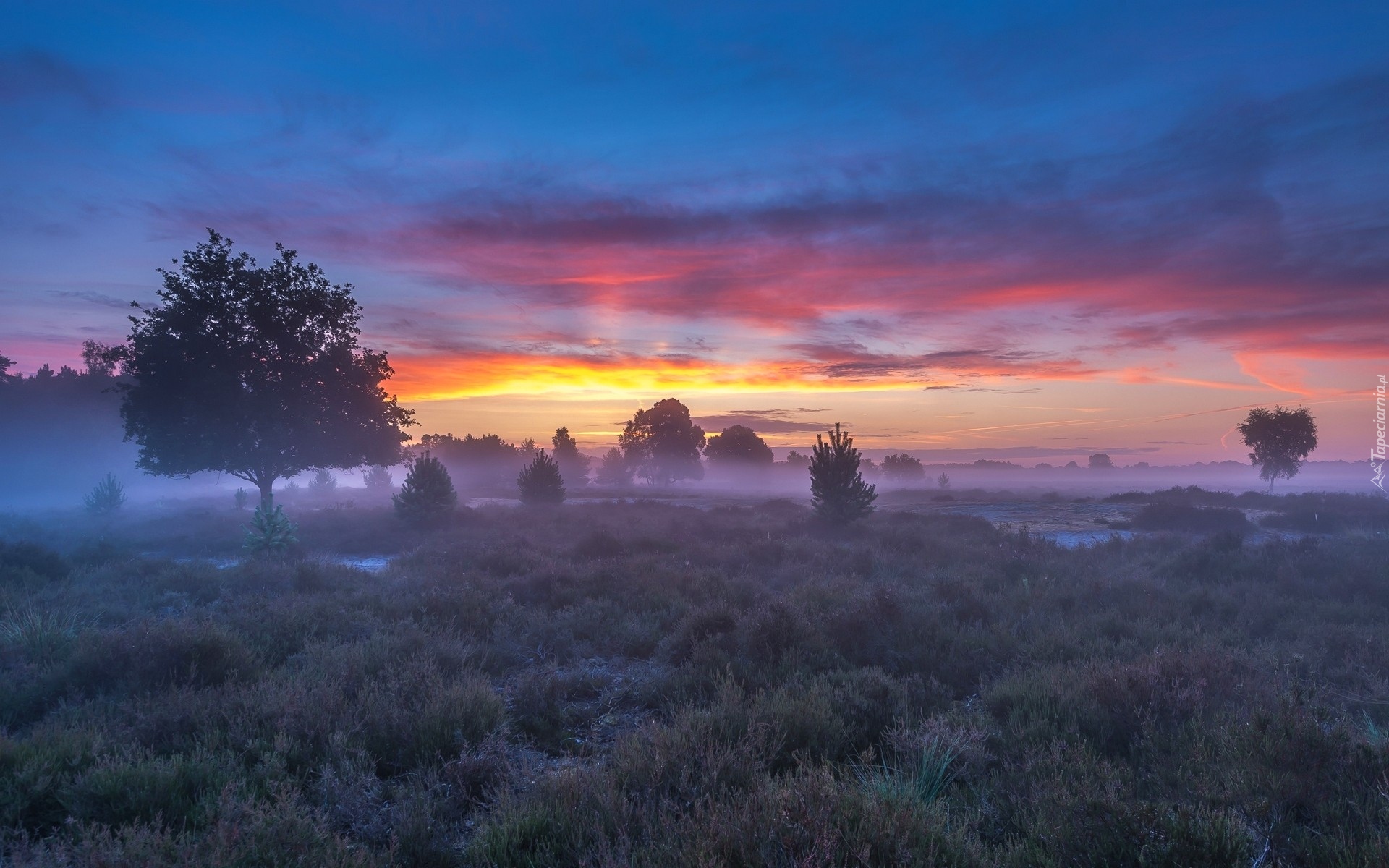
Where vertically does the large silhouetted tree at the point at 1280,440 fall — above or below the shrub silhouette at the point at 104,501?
above

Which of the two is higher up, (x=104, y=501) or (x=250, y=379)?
(x=250, y=379)

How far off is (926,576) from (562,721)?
9.88 meters

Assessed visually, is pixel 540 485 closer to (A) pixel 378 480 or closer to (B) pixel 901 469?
(A) pixel 378 480

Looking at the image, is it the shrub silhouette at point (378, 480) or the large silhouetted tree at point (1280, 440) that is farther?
the shrub silhouette at point (378, 480)

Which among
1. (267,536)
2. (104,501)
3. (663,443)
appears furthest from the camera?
(663,443)

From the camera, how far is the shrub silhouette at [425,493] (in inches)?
986

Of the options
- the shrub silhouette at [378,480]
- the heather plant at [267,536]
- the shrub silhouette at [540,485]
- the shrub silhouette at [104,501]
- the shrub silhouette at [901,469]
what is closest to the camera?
the heather plant at [267,536]

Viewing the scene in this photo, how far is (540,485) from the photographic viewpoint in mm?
33875

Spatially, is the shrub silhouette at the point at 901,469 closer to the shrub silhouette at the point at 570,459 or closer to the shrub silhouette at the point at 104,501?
the shrub silhouette at the point at 570,459

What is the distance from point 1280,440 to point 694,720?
5537 centimetres

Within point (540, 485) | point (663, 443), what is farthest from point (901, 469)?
point (540, 485)

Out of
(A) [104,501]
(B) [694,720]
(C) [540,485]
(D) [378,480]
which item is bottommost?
(D) [378,480]

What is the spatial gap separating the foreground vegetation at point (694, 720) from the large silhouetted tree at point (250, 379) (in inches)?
426

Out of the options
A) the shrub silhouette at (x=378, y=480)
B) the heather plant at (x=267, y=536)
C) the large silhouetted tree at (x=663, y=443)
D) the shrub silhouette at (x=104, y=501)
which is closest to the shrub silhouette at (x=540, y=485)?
the heather plant at (x=267, y=536)
